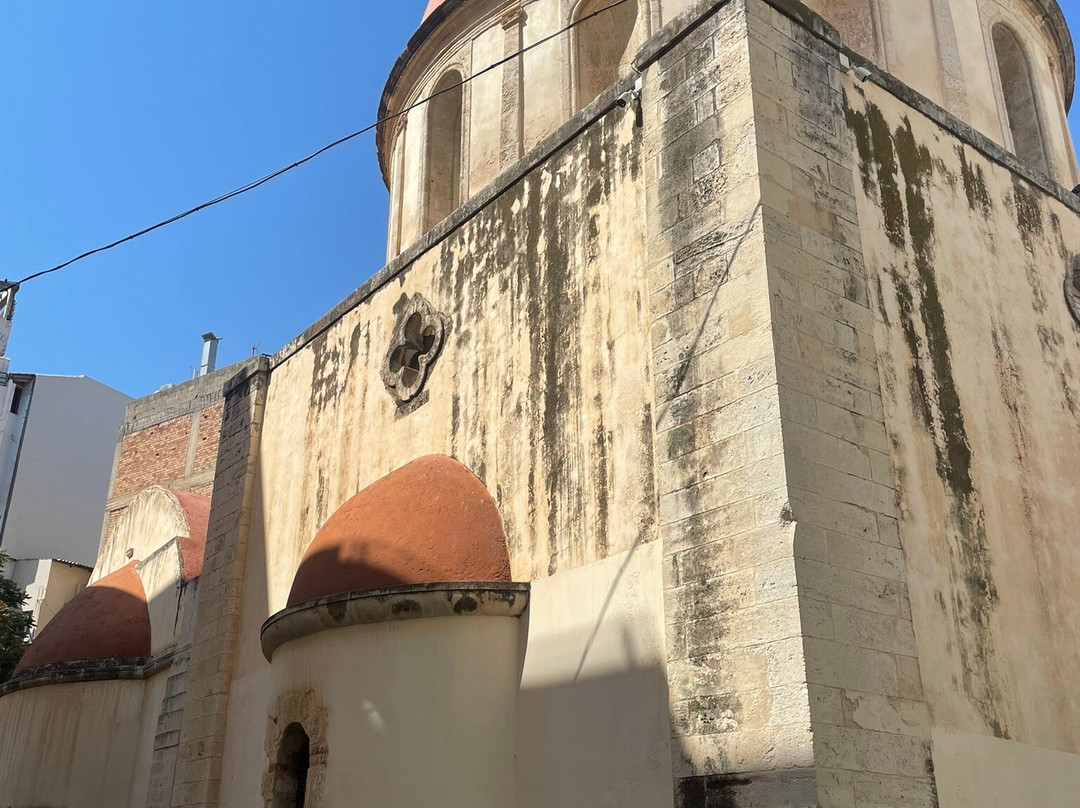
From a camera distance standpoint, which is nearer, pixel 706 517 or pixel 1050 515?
pixel 706 517

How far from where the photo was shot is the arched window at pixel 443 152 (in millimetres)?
12156

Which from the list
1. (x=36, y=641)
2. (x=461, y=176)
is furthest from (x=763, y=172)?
(x=36, y=641)

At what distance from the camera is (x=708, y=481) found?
5.56 metres

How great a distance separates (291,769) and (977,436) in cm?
499

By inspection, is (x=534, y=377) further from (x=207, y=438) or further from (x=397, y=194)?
(x=207, y=438)

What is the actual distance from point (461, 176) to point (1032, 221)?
5758 mm

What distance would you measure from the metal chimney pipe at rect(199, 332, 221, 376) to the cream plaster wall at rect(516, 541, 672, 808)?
22.4 metres

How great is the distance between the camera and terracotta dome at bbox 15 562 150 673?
40.6 ft

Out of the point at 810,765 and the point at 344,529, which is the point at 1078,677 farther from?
the point at 344,529

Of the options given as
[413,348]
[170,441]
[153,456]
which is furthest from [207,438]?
[413,348]

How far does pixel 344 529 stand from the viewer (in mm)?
7734

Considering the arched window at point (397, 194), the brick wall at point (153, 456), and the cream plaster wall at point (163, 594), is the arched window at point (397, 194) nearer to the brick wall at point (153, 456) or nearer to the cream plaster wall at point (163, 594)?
the cream plaster wall at point (163, 594)

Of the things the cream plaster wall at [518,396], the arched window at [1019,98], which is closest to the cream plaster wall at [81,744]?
the cream plaster wall at [518,396]

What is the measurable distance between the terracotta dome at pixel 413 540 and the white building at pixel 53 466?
17849 millimetres
